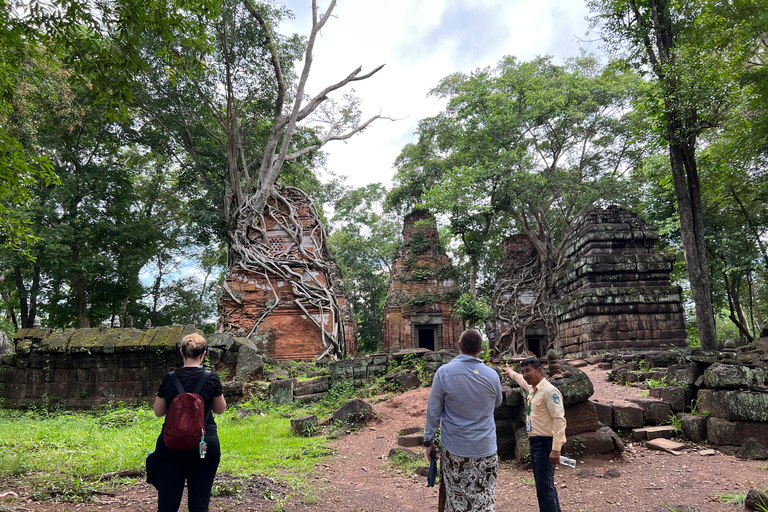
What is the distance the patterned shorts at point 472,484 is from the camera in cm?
291

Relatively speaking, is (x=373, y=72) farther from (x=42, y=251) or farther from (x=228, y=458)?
(x=228, y=458)

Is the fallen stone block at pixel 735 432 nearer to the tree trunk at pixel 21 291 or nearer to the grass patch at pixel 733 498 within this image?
the grass patch at pixel 733 498

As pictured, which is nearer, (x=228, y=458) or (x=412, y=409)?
(x=228, y=458)

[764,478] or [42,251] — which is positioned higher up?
[42,251]

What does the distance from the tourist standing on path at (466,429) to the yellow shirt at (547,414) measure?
631 millimetres

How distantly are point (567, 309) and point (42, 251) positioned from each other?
56.2 ft

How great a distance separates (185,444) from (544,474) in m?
2.52

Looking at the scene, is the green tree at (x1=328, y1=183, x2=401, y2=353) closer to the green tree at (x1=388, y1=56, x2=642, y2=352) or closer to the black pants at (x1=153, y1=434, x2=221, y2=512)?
the green tree at (x1=388, y1=56, x2=642, y2=352)

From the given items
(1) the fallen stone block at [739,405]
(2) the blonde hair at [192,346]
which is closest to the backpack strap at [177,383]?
(2) the blonde hair at [192,346]

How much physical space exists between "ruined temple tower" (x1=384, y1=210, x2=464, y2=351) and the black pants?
18035 mm

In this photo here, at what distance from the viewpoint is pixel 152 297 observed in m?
25.2

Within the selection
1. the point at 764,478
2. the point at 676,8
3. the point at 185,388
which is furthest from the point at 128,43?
the point at 676,8

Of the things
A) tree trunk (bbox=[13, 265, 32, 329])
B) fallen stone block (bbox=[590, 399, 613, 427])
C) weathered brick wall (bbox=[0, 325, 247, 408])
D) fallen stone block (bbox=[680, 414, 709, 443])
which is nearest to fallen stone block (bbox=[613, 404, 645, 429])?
fallen stone block (bbox=[590, 399, 613, 427])

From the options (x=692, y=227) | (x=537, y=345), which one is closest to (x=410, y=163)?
(x=537, y=345)
